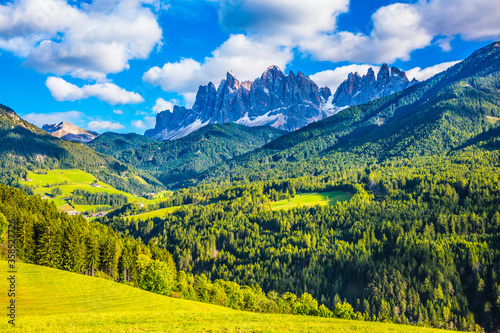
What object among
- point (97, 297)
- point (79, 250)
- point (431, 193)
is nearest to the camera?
point (97, 297)

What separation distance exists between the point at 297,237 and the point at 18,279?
450 feet

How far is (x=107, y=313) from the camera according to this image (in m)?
37.7

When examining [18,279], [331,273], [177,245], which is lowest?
[331,273]

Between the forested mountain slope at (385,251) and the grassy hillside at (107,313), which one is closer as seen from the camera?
the grassy hillside at (107,313)

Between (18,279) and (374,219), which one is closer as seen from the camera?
(18,279)

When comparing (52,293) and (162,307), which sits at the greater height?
(52,293)

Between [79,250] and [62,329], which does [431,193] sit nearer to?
[79,250]

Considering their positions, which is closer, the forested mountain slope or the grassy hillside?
the grassy hillside

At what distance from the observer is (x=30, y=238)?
70062mm

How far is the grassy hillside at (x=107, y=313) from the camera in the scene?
30.2 meters

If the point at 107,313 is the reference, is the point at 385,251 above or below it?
below

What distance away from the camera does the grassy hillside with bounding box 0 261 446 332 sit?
30219 mm

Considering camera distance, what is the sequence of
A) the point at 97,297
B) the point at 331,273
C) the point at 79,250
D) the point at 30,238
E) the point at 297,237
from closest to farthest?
the point at 97,297 < the point at 30,238 < the point at 79,250 < the point at 331,273 < the point at 297,237

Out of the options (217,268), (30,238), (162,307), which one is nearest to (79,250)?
(30,238)
